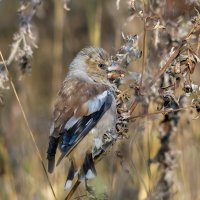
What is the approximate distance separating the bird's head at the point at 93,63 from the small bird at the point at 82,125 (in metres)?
0.12

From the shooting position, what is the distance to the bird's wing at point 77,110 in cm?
392

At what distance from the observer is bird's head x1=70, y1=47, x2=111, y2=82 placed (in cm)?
454

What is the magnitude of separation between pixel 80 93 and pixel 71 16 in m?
7.41

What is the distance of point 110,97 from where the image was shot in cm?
409

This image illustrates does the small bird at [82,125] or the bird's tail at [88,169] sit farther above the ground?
the small bird at [82,125]

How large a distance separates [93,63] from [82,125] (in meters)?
0.73

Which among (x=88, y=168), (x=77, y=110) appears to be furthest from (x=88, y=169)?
(x=77, y=110)

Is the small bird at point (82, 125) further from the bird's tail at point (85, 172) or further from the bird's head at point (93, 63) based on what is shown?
the bird's head at point (93, 63)

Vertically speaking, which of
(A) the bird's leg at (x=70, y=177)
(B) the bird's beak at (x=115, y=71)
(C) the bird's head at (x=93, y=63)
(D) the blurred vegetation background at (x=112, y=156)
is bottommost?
(D) the blurred vegetation background at (x=112, y=156)

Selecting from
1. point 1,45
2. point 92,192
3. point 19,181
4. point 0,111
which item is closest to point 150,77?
point 92,192

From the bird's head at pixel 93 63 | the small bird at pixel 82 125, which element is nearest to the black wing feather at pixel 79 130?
the small bird at pixel 82 125

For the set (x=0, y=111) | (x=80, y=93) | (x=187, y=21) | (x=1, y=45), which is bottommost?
(x=1, y=45)

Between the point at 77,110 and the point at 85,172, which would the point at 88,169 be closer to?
the point at 85,172

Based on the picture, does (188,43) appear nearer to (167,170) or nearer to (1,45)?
(167,170)
